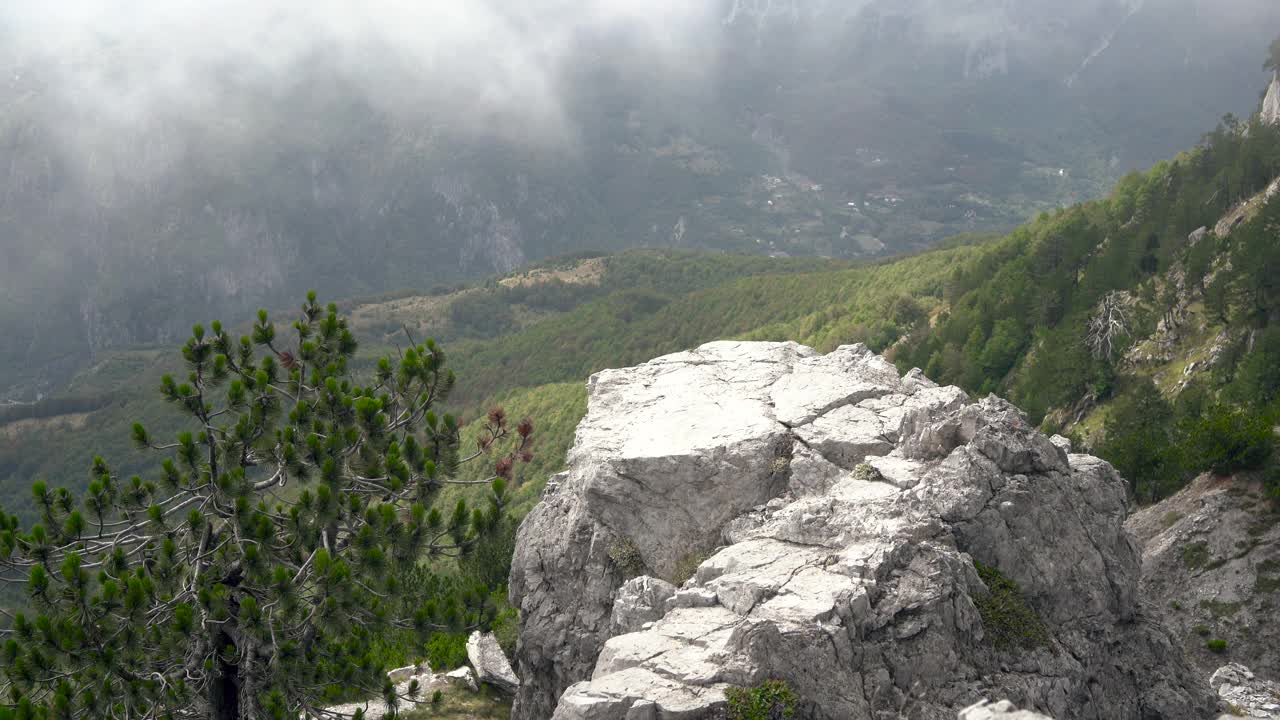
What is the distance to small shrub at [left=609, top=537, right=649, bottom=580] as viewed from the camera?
23625 mm

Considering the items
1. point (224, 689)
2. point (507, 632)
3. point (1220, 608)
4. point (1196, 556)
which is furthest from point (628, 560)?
point (1196, 556)

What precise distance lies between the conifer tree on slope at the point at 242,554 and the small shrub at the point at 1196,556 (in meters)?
26.8

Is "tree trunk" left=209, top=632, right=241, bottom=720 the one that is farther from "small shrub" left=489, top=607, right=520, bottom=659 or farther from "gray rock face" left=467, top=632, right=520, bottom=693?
"small shrub" left=489, top=607, right=520, bottom=659

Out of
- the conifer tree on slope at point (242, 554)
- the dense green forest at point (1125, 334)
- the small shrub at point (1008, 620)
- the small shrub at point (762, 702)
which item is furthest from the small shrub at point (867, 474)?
the dense green forest at point (1125, 334)

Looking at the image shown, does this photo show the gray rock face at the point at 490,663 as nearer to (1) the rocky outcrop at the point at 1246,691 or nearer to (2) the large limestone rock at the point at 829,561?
(2) the large limestone rock at the point at 829,561

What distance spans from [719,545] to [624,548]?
2.39 meters

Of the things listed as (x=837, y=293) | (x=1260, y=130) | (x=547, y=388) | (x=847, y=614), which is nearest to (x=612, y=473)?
(x=847, y=614)

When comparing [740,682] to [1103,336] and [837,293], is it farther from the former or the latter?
[837,293]

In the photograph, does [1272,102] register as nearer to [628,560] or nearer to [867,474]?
[867,474]

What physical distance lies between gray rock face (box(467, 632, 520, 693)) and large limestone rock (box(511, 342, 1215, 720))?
4305 mm

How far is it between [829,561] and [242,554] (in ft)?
40.0

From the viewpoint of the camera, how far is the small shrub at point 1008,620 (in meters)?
19.2

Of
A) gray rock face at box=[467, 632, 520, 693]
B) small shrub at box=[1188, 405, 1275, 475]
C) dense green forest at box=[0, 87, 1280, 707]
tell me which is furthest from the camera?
dense green forest at box=[0, 87, 1280, 707]

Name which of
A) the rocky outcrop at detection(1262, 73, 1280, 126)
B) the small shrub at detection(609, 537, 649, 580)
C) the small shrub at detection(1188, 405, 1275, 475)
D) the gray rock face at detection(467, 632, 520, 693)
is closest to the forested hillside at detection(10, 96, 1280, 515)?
the small shrub at detection(1188, 405, 1275, 475)
